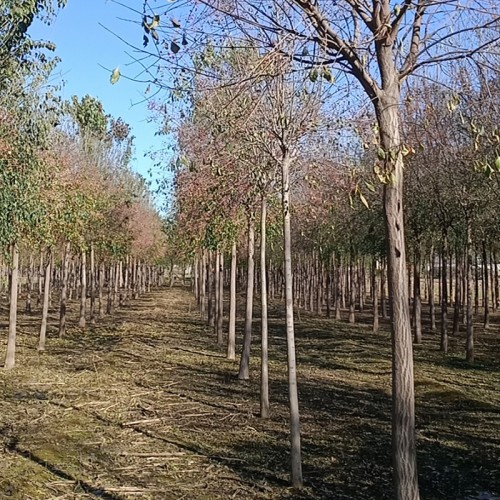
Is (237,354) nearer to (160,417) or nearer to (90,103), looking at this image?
(160,417)

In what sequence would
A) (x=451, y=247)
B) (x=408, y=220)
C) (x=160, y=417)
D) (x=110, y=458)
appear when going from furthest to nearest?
(x=451, y=247)
(x=408, y=220)
(x=160, y=417)
(x=110, y=458)

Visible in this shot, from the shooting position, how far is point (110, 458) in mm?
8086

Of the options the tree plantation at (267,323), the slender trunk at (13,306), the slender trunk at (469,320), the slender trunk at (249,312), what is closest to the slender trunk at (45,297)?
the tree plantation at (267,323)

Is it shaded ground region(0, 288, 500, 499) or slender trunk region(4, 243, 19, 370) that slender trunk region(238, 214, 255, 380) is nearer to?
shaded ground region(0, 288, 500, 499)

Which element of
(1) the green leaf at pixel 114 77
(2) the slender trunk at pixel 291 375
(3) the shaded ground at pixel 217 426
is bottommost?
(3) the shaded ground at pixel 217 426

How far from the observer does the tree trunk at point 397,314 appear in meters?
4.48

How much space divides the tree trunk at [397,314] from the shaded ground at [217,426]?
8.62 ft

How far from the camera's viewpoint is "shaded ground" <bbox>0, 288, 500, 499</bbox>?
23.7ft

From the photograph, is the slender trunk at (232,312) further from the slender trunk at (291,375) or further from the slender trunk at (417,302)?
the slender trunk at (417,302)

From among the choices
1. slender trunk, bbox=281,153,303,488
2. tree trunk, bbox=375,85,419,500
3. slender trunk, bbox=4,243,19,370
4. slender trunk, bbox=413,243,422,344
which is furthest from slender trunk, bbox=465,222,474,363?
tree trunk, bbox=375,85,419,500

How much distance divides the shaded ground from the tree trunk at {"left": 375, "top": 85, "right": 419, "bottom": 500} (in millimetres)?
2627

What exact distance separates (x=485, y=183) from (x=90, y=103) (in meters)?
25.9

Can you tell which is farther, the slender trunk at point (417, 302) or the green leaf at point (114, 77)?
the slender trunk at point (417, 302)

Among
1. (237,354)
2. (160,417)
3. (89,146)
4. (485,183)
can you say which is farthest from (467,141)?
(89,146)
